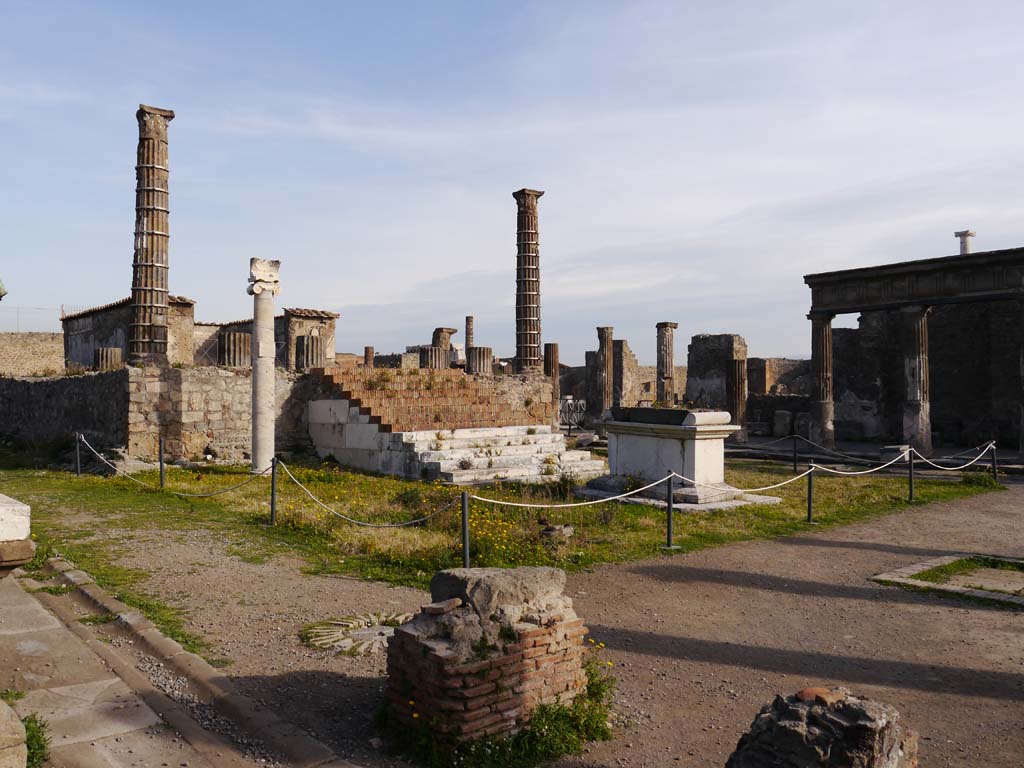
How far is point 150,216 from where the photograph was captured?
54.3ft

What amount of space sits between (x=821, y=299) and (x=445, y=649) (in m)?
18.7

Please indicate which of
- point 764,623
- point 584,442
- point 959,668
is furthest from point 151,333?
point 959,668

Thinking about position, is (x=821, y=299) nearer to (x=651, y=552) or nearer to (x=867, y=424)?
(x=867, y=424)

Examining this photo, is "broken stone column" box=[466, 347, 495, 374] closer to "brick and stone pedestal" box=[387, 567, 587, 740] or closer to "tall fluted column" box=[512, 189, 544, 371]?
"tall fluted column" box=[512, 189, 544, 371]

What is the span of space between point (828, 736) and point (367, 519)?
7.44 m

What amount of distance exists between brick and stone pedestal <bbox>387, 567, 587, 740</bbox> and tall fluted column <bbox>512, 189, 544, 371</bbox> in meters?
18.0

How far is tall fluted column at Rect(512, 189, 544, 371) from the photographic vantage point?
22375 mm

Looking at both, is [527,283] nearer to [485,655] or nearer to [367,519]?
[367,519]

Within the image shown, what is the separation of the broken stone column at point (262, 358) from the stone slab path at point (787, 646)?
878 centimetres

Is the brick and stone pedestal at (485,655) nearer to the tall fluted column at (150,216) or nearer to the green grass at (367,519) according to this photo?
the green grass at (367,519)

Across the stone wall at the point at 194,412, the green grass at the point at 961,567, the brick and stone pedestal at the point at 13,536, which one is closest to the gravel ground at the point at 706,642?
the green grass at the point at 961,567

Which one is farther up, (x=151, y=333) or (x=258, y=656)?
(x=151, y=333)

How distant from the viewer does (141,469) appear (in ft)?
46.6

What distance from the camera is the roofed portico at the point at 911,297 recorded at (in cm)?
1734
